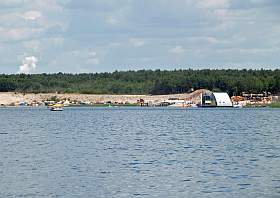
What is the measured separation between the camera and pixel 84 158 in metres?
57.2

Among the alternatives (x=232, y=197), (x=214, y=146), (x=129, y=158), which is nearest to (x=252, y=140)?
(x=214, y=146)

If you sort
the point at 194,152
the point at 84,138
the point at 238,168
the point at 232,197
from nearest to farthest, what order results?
the point at 232,197
the point at 238,168
the point at 194,152
the point at 84,138

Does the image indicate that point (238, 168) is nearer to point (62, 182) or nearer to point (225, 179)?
point (225, 179)

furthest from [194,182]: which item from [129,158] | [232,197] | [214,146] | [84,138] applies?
[84,138]

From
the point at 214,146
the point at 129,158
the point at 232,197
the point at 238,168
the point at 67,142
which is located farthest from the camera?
the point at 67,142

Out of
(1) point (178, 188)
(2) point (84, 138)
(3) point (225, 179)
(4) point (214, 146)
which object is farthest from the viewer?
(2) point (84, 138)

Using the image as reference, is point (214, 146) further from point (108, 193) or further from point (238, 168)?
point (108, 193)

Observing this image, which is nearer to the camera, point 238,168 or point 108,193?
point 108,193

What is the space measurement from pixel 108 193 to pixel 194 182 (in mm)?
5925

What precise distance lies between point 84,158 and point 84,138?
85.9ft

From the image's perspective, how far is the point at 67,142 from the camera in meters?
75.9

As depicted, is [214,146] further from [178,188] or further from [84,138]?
[178,188]

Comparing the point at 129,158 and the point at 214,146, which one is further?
the point at 214,146

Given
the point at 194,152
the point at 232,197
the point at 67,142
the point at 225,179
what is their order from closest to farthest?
the point at 232,197, the point at 225,179, the point at 194,152, the point at 67,142
